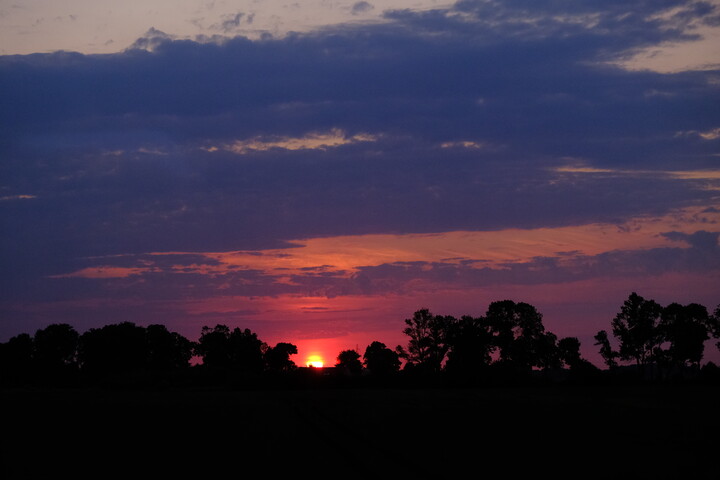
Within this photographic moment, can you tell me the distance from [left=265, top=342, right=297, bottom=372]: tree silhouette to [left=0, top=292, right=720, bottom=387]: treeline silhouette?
265mm

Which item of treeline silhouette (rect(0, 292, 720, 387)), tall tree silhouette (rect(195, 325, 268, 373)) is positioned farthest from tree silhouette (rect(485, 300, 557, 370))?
tall tree silhouette (rect(195, 325, 268, 373))

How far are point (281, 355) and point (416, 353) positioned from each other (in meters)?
53.3

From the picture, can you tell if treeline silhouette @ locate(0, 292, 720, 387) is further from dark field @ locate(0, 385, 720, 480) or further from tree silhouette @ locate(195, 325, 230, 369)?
dark field @ locate(0, 385, 720, 480)

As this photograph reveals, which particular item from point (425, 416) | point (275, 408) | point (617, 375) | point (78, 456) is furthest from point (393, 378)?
point (78, 456)

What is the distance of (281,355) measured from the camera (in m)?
192

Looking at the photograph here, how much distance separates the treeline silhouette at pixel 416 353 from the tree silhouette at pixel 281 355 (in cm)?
27

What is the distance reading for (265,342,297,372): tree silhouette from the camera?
617 ft

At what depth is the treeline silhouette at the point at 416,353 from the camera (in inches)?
3922

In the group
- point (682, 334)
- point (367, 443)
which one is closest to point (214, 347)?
point (682, 334)

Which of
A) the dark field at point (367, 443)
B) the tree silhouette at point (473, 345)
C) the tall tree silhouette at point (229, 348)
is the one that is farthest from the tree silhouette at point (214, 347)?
the dark field at point (367, 443)

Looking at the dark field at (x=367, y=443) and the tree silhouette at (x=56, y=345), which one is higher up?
the tree silhouette at (x=56, y=345)

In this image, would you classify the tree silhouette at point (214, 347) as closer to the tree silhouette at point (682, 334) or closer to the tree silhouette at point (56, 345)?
the tree silhouette at point (56, 345)

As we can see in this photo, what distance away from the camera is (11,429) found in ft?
103

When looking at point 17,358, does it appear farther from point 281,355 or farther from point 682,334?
point 682,334
